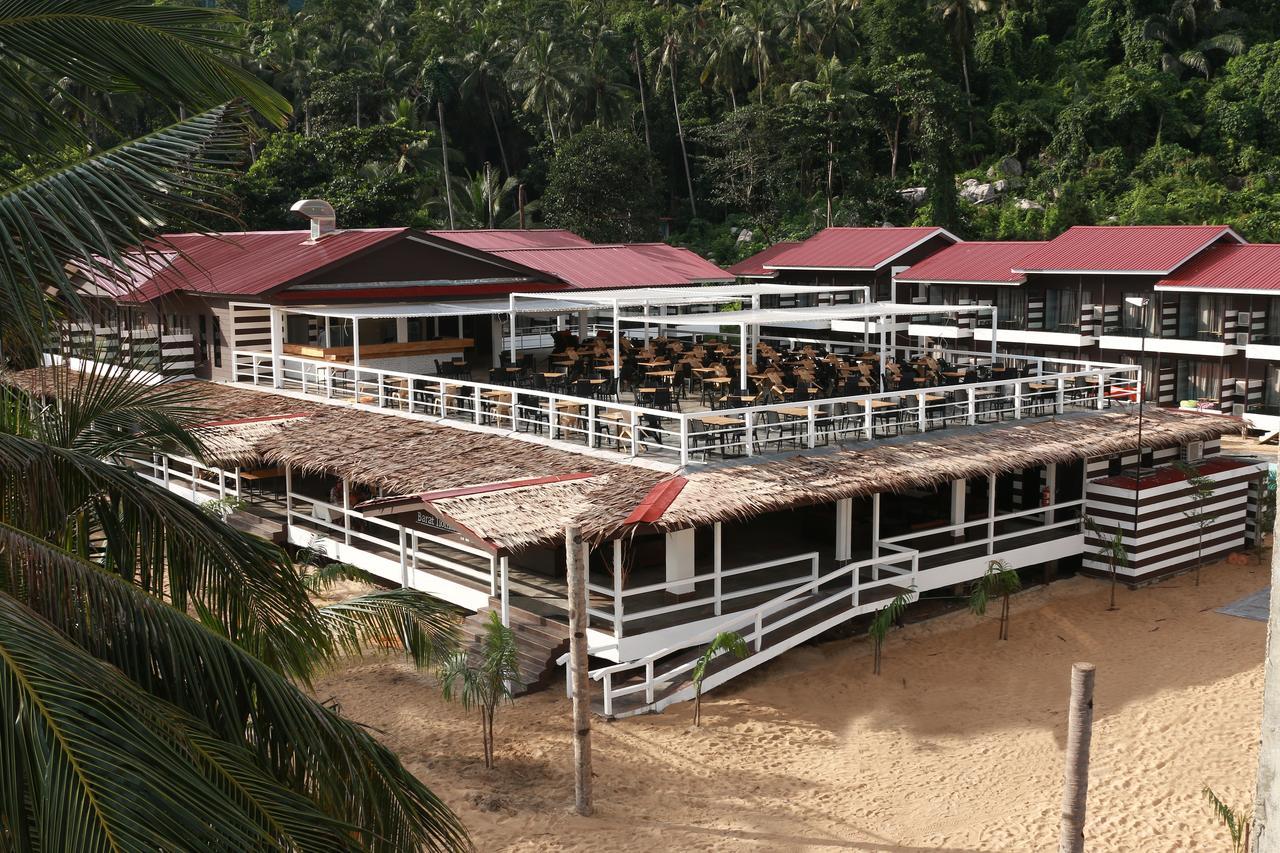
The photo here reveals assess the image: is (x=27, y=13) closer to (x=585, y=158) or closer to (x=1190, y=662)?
(x=1190, y=662)

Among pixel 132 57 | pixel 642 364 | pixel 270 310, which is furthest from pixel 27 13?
pixel 270 310

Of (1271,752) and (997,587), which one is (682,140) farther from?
(1271,752)

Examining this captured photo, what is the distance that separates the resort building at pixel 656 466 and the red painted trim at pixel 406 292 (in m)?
0.06

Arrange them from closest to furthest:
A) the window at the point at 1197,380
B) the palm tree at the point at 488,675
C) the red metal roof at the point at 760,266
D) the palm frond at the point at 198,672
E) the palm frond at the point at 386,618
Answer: the palm frond at the point at 198,672 → the palm frond at the point at 386,618 → the palm tree at the point at 488,675 → the window at the point at 1197,380 → the red metal roof at the point at 760,266

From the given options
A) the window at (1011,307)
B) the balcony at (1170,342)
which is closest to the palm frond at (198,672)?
the balcony at (1170,342)

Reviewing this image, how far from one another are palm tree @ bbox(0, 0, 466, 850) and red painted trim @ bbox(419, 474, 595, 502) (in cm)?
1036

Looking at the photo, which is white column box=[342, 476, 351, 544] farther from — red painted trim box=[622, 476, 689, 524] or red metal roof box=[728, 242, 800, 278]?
red metal roof box=[728, 242, 800, 278]

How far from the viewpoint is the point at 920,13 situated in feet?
225

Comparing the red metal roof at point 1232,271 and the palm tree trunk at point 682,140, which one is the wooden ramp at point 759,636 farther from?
the palm tree trunk at point 682,140

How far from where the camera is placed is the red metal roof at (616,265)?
3644cm

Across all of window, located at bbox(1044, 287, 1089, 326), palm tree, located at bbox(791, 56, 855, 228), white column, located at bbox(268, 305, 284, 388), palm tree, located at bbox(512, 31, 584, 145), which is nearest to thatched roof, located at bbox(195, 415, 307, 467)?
white column, located at bbox(268, 305, 284, 388)

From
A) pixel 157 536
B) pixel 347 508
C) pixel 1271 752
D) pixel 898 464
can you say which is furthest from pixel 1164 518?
pixel 1271 752

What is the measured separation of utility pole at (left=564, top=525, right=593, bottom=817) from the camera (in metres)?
14.2

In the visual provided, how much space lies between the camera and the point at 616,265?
38.4 meters
